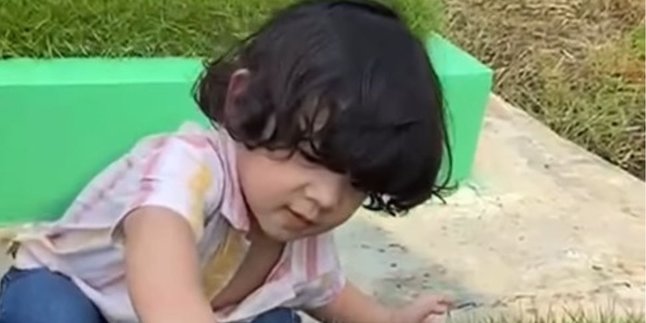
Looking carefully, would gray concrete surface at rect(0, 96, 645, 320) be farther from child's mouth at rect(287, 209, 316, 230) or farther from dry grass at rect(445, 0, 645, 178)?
child's mouth at rect(287, 209, 316, 230)

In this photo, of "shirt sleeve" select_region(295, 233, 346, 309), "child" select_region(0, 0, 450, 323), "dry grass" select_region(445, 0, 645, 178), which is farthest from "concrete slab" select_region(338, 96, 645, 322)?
"child" select_region(0, 0, 450, 323)

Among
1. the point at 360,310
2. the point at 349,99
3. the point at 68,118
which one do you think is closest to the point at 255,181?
the point at 349,99

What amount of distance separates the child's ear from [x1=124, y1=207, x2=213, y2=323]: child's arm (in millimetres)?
149

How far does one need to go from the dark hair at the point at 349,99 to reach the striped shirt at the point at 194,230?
0.23 ft

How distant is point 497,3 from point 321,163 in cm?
379

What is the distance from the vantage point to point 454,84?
3432 mm

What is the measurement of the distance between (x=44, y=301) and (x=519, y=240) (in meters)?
1.52

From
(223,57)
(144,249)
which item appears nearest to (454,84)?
(223,57)

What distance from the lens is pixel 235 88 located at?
173 centimetres

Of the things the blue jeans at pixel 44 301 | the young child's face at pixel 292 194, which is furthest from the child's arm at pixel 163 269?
the blue jeans at pixel 44 301

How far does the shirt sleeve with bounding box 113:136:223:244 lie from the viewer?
5.53ft

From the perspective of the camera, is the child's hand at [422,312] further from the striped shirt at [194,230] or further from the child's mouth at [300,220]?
the child's mouth at [300,220]

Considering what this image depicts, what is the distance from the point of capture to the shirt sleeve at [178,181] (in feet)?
5.53

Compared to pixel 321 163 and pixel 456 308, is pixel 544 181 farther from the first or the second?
pixel 321 163
